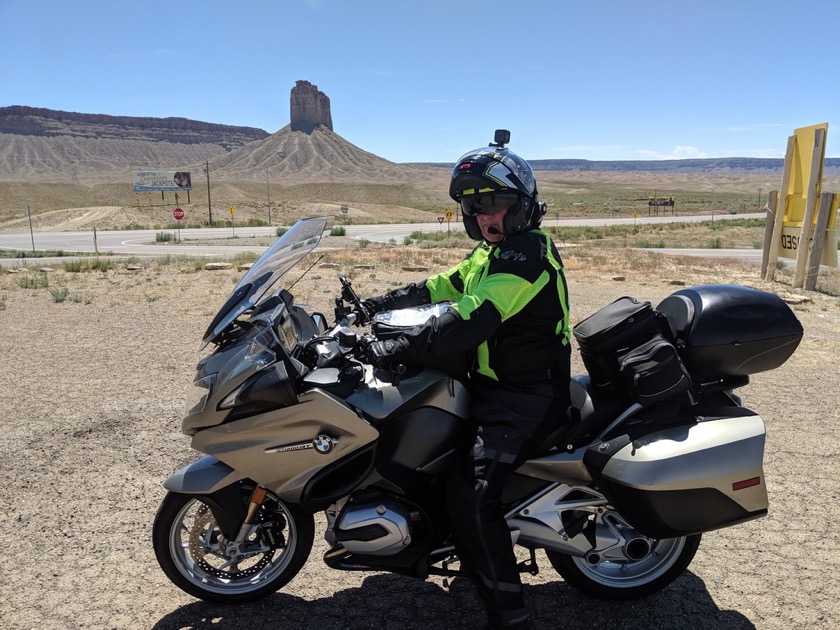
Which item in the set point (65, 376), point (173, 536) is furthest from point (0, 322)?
point (173, 536)

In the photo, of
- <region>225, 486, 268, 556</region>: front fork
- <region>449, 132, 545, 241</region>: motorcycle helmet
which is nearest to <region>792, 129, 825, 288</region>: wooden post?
<region>449, 132, 545, 241</region>: motorcycle helmet

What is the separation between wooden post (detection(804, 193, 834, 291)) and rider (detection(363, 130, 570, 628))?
13.8 meters

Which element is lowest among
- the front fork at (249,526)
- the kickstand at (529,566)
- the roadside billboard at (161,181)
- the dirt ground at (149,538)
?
the dirt ground at (149,538)

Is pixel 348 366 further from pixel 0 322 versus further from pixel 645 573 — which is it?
pixel 0 322

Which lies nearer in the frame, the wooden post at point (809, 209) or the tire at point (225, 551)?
the tire at point (225, 551)

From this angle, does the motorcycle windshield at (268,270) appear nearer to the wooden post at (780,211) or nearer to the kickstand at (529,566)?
the kickstand at (529,566)

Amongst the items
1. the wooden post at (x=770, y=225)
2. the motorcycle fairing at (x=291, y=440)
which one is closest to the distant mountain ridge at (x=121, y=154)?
the wooden post at (x=770, y=225)

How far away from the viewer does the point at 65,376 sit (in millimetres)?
7176

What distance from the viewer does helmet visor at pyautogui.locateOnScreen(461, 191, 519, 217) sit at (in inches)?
112

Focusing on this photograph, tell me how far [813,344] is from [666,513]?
295 inches

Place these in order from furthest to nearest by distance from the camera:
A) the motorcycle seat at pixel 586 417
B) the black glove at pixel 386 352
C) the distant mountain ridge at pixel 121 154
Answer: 1. the distant mountain ridge at pixel 121 154
2. the motorcycle seat at pixel 586 417
3. the black glove at pixel 386 352

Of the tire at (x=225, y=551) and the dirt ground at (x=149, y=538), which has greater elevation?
the tire at (x=225, y=551)

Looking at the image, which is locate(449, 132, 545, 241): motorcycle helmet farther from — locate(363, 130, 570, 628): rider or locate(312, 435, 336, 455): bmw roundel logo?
locate(312, 435, 336, 455): bmw roundel logo

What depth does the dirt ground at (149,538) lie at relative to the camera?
3133 mm
